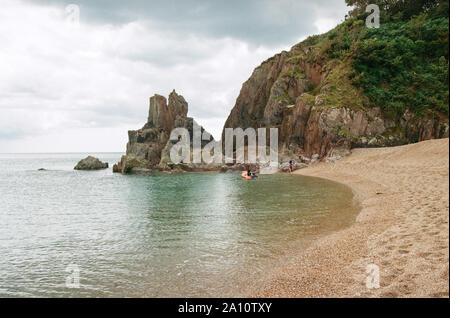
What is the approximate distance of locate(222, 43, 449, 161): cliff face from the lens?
143 ft

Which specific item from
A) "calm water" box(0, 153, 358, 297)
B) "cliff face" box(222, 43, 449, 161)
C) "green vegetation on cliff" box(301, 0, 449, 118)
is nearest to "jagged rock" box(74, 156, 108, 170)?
"cliff face" box(222, 43, 449, 161)

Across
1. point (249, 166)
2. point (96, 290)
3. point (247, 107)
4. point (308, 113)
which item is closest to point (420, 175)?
point (96, 290)

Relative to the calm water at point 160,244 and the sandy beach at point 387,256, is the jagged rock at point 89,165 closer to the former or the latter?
the calm water at point 160,244

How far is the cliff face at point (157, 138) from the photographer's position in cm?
6812

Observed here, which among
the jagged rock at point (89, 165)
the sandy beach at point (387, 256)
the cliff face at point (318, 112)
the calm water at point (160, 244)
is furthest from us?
the jagged rock at point (89, 165)

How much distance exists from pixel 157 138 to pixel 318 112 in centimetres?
4796

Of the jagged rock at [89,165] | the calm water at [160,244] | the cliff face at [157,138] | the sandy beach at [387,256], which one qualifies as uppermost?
the cliff face at [157,138]

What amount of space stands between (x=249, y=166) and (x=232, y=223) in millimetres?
43029

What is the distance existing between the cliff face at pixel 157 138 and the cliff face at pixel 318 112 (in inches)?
886

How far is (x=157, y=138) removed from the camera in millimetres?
77312

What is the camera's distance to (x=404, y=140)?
4172 cm

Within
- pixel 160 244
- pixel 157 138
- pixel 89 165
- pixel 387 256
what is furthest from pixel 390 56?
pixel 89 165

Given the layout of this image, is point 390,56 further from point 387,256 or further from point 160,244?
point 160,244

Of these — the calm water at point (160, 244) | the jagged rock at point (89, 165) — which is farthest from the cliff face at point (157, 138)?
the calm water at point (160, 244)
